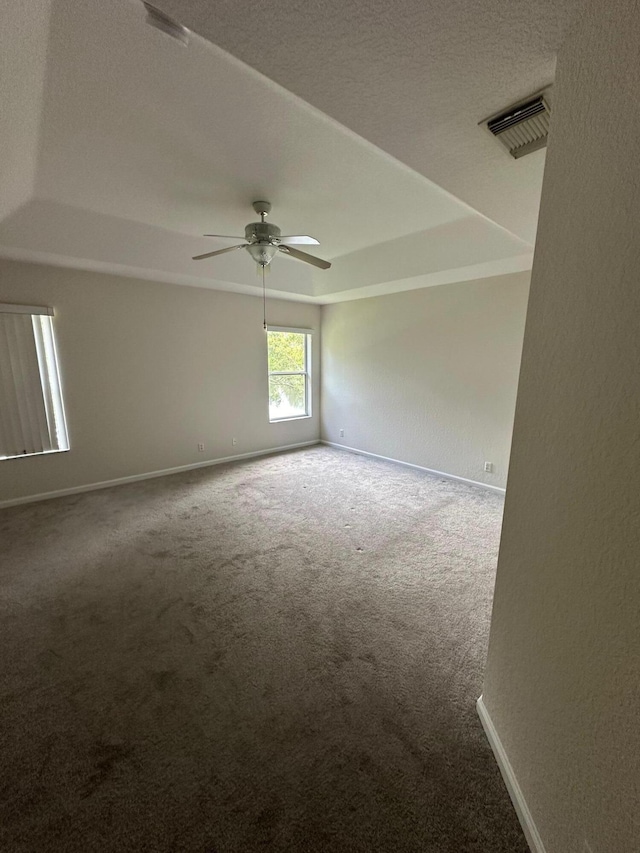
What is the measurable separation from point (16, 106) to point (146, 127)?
0.53 metres

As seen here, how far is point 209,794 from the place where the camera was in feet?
3.89

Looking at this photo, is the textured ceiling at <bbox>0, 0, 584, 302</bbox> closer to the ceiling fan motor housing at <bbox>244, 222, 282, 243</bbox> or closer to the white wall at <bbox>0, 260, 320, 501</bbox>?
the ceiling fan motor housing at <bbox>244, 222, 282, 243</bbox>

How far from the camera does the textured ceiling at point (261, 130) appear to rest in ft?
3.34

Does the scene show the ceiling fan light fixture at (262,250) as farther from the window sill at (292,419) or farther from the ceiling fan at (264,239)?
the window sill at (292,419)

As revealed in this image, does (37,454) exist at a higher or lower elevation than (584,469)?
lower

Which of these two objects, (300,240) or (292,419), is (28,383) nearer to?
(300,240)

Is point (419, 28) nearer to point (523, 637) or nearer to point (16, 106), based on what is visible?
point (16, 106)

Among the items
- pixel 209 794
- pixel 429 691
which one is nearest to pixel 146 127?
pixel 209 794

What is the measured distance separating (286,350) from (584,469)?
4846mm

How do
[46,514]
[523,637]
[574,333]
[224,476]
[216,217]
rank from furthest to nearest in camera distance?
[224,476] → [46,514] → [216,217] → [523,637] → [574,333]

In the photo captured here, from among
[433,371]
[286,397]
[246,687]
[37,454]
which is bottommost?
[246,687]

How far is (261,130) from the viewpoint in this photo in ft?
5.87

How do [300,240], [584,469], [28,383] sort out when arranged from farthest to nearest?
[28,383] < [300,240] < [584,469]

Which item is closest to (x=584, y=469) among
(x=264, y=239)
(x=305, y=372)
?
(x=264, y=239)
